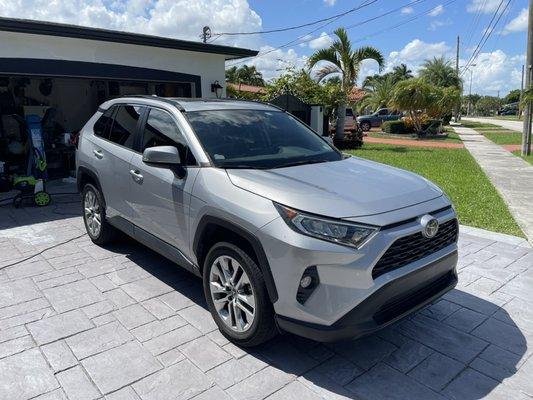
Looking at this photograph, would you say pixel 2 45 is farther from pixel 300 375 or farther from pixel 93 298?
pixel 300 375

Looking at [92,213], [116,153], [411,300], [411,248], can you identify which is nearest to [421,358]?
[411,300]

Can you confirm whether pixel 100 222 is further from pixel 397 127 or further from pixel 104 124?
pixel 397 127

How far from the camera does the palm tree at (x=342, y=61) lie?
56.9 feet

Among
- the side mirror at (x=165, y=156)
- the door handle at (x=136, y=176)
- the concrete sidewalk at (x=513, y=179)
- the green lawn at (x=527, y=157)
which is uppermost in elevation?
the side mirror at (x=165, y=156)

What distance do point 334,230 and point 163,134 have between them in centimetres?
204

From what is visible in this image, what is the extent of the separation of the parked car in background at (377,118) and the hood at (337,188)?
3017 cm

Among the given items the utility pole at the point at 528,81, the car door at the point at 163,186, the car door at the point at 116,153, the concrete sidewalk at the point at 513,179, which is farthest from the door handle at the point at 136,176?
the utility pole at the point at 528,81

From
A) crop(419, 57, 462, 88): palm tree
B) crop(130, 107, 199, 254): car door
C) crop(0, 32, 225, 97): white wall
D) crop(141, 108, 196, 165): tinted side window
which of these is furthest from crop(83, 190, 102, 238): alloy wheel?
crop(419, 57, 462, 88): palm tree

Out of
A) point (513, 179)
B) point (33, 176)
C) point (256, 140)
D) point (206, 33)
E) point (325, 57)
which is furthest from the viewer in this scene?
point (206, 33)

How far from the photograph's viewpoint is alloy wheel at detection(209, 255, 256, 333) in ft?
9.65

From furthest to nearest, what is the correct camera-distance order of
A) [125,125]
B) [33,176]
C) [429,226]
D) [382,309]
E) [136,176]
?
1. [33,176]
2. [125,125]
3. [136,176]
4. [429,226]
5. [382,309]

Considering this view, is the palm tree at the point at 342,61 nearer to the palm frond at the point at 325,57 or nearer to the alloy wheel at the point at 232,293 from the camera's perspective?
the palm frond at the point at 325,57

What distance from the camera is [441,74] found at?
45.3 meters

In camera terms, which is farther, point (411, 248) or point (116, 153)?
point (116, 153)
